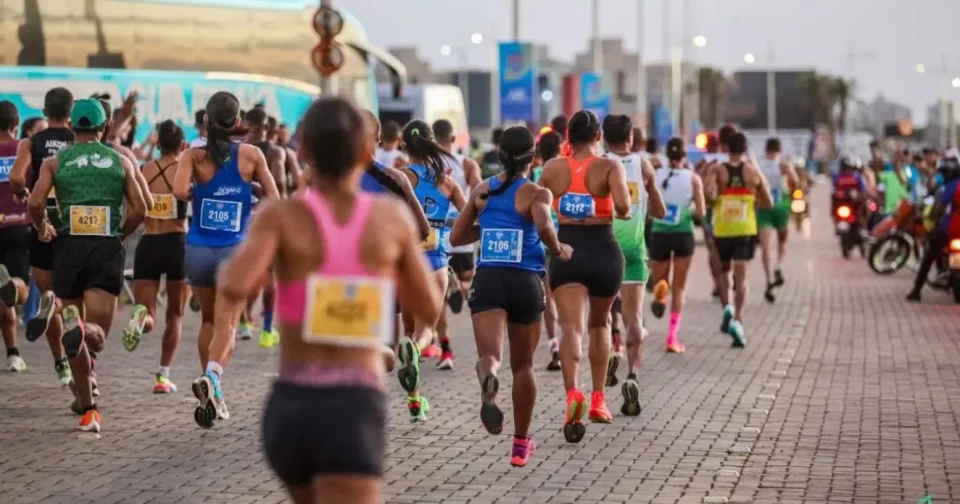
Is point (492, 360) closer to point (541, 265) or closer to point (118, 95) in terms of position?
point (541, 265)

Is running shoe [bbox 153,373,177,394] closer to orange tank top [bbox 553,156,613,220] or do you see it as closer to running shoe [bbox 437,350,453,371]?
running shoe [bbox 437,350,453,371]

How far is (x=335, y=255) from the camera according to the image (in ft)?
17.3

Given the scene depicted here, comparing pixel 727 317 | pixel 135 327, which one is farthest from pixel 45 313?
pixel 727 317

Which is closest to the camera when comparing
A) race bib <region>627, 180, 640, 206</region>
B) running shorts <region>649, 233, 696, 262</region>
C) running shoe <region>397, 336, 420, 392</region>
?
running shoe <region>397, 336, 420, 392</region>

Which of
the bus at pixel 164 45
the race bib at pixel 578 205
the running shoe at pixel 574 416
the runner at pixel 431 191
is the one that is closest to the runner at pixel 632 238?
the race bib at pixel 578 205

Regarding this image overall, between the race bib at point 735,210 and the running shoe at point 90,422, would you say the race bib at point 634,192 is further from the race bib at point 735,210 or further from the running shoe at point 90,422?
the race bib at point 735,210

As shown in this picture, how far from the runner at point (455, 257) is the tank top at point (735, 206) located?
Result: 2.46m

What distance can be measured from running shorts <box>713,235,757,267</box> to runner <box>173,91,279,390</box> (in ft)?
23.3

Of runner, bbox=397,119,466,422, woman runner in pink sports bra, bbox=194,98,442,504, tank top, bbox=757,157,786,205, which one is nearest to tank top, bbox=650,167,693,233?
runner, bbox=397,119,466,422

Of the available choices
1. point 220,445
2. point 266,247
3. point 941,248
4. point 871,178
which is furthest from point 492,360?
point 871,178

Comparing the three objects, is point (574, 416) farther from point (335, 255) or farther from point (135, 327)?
point (335, 255)

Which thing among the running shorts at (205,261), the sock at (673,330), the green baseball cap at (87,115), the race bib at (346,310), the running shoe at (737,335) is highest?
the green baseball cap at (87,115)

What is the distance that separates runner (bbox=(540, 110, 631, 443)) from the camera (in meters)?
10.9

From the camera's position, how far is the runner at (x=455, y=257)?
14.1 m
